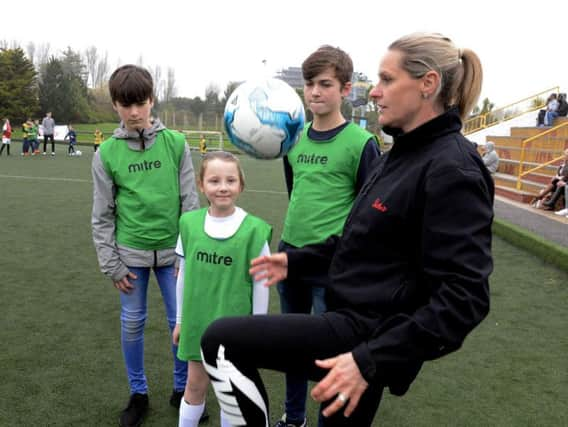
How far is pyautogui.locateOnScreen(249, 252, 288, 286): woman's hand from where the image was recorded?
210 centimetres

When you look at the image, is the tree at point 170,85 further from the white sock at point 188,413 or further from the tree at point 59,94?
the white sock at point 188,413

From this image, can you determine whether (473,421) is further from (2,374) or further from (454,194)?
(2,374)

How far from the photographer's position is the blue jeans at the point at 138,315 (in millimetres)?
Answer: 3021

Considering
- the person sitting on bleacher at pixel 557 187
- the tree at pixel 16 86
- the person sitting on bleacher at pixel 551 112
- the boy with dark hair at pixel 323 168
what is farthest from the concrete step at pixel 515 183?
the tree at pixel 16 86

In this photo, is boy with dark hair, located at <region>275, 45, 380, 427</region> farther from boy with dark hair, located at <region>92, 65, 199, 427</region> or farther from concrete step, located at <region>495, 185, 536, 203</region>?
concrete step, located at <region>495, 185, 536, 203</region>

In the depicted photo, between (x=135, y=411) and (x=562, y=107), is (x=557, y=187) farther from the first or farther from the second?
(x=135, y=411)

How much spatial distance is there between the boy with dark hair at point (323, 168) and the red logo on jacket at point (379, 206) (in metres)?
1.16

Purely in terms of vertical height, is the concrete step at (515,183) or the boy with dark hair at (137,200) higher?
the boy with dark hair at (137,200)

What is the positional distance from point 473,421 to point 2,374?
3.14m

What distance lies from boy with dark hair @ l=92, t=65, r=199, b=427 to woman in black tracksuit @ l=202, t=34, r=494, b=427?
142 centimetres

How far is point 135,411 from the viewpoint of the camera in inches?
120

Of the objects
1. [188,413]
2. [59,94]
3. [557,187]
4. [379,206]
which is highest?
[59,94]

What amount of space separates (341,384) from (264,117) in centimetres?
143

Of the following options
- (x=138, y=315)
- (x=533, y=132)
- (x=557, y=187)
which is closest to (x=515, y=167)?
(x=533, y=132)
